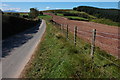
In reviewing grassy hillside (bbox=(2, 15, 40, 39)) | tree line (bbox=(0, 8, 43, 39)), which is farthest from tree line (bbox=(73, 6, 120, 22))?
grassy hillside (bbox=(2, 15, 40, 39))

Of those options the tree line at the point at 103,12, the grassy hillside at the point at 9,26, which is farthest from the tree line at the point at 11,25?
the tree line at the point at 103,12

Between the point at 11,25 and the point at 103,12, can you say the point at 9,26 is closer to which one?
the point at 11,25

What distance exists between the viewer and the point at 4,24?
24234 millimetres

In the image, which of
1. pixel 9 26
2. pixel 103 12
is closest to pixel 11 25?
pixel 9 26

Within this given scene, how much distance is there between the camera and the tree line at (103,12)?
7731cm

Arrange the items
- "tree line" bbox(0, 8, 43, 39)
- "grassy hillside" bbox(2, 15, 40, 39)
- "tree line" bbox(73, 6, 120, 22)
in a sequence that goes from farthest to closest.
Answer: "tree line" bbox(73, 6, 120, 22) → "tree line" bbox(0, 8, 43, 39) → "grassy hillside" bbox(2, 15, 40, 39)

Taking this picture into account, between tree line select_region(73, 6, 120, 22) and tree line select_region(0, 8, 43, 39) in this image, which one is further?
tree line select_region(73, 6, 120, 22)

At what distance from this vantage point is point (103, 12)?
319 ft

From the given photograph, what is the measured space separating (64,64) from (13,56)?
16.5 ft

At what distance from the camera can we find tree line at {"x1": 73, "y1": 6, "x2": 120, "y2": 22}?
77.3 m

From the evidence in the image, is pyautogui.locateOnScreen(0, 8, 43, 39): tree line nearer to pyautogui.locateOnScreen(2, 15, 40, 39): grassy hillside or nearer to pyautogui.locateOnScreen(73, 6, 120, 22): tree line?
pyautogui.locateOnScreen(2, 15, 40, 39): grassy hillside

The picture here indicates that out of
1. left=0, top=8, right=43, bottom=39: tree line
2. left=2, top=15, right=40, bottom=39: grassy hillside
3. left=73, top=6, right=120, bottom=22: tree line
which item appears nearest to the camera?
left=2, top=15, right=40, bottom=39: grassy hillside

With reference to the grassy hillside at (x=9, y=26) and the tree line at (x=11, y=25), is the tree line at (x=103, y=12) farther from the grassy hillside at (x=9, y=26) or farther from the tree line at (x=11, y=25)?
the grassy hillside at (x=9, y=26)

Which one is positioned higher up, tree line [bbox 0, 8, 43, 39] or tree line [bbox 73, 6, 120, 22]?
tree line [bbox 73, 6, 120, 22]
